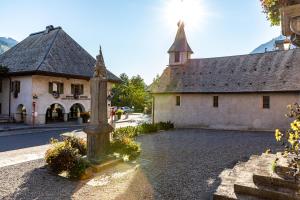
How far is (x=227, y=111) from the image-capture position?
2256 cm

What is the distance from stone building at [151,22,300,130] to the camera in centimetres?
2048

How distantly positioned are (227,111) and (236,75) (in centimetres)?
401

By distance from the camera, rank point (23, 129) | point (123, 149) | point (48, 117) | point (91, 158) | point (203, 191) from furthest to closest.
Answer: point (48, 117) < point (23, 129) < point (123, 149) < point (91, 158) < point (203, 191)

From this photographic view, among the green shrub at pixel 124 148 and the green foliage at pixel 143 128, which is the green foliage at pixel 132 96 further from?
the green shrub at pixel 124 148

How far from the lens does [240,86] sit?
22.2m

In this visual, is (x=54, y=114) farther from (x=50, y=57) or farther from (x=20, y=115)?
(x=50, y=57)

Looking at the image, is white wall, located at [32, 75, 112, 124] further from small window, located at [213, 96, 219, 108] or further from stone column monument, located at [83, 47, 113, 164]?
stone column monument, located at [83, 47, 113, 164]

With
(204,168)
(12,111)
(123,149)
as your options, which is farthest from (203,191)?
(12,111)

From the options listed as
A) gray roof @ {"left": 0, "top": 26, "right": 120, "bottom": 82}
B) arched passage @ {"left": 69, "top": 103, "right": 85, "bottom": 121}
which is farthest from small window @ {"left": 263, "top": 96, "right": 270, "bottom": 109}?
arched passage @ {"left": 69, "top": 103, "right": 85, "bottom": 121}

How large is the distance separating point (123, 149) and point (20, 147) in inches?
263

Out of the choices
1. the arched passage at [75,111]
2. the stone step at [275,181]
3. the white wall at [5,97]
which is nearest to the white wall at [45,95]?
the arched passage at [75,111]

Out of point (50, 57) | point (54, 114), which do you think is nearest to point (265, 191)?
point (50, 57)

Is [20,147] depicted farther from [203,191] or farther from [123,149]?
[203,191]

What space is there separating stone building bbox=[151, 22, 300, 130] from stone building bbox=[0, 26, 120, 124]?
8416mm
